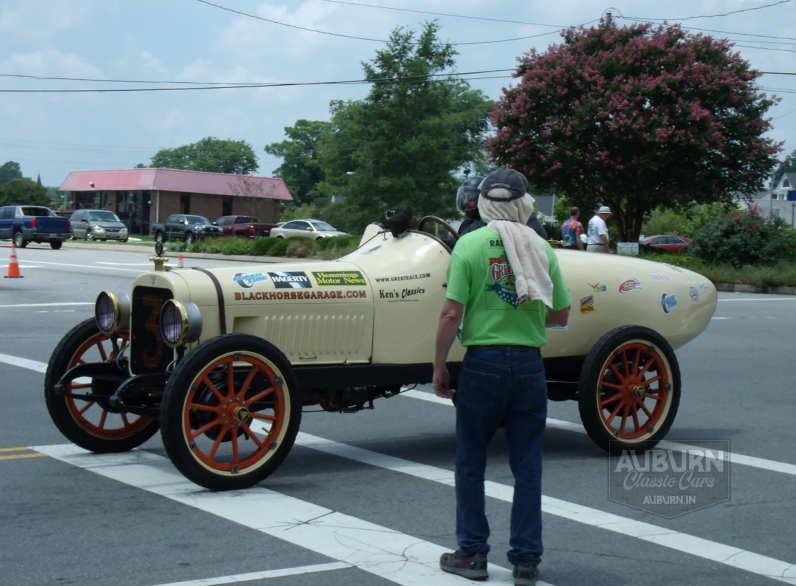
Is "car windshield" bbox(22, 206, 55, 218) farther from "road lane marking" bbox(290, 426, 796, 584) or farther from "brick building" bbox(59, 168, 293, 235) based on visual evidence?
"road lane marking" bbox(290, 426, 796, 584)

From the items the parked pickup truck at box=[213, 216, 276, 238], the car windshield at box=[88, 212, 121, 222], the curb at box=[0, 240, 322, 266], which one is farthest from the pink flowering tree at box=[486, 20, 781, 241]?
the car windshield at box=[88, 212, 121, 222]

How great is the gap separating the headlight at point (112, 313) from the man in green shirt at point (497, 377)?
2782 millimetres

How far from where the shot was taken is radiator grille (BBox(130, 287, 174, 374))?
604 cm

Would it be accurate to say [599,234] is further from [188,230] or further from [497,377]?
[188,230]

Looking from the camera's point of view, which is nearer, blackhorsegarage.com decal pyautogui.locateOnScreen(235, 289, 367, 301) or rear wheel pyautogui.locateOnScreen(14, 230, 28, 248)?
blackhorsegarage.com decal pyautogui.locateOnScreen(235, 289, 367, 301)

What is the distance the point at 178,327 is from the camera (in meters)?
5.66

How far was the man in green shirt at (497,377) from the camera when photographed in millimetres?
4195

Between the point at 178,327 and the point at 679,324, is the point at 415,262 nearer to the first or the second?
the point at 178,327

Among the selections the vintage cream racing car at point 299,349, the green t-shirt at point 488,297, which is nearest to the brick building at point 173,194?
the vintage cream racing car at point 299,349

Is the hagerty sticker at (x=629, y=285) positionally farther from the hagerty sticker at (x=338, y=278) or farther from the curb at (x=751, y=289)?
the curb at (x=751, y=289)

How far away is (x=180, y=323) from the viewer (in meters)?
5.63

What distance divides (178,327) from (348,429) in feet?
7.52

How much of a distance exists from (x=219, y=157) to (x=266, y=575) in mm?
141119

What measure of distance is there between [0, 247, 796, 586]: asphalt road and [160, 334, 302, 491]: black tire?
15 cm
